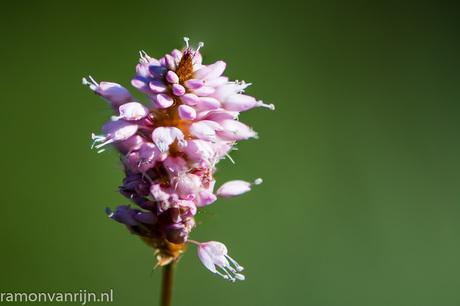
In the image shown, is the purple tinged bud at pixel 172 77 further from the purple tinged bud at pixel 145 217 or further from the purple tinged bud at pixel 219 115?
the purple tinged bud at pixel 145 217

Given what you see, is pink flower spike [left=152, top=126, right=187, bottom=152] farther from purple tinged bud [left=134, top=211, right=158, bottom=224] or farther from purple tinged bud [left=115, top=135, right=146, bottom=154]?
purple tinged bud [left=134, top=211, right=158, bottom=224]

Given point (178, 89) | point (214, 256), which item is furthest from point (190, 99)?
point (214, 256)

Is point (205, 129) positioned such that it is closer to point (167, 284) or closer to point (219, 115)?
point (219, 115)

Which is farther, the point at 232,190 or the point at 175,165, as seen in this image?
the point at 232,190

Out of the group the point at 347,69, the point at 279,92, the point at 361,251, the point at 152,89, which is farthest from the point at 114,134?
the point at 347,69

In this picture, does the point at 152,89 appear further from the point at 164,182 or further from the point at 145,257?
the point at 145,257

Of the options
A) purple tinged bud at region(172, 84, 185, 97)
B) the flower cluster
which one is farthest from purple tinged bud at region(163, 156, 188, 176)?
purple tinged bud at region(172, 84, 185, 97)

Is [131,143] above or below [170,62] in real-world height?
below

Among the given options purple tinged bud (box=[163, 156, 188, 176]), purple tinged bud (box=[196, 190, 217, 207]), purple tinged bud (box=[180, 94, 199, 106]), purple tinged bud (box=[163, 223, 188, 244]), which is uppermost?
purple tinged bud (box=[180, 94, 199, 106])
